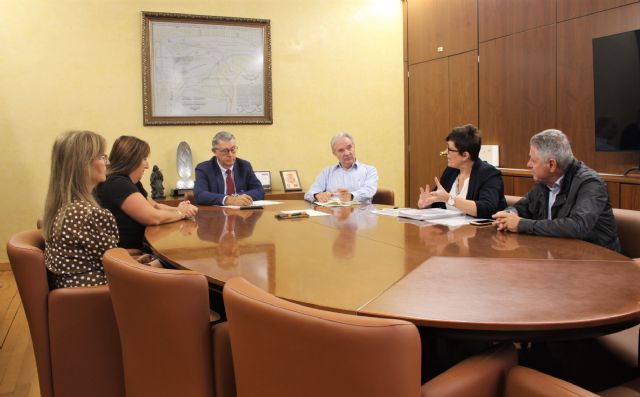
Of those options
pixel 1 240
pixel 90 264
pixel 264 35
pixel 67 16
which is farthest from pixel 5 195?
pixel 90 264

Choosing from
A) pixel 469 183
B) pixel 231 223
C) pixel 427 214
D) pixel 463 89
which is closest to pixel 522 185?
pixel 463 89

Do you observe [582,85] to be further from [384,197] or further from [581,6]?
[384,197]

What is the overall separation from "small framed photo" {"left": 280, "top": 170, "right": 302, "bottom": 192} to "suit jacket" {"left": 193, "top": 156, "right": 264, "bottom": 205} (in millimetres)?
1259

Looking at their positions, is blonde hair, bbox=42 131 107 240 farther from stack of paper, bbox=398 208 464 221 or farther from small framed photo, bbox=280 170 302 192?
small framed photo, bbox=280 170 302 192

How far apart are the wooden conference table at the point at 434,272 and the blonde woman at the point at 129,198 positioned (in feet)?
0.52

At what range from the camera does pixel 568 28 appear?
4379 mm

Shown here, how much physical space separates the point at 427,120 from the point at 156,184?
300cm

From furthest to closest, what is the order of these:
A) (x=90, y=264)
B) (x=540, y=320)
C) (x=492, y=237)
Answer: (x=492, y=237) → (x=90, y=264) → (x=540, y=320)

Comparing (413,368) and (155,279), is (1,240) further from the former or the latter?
(413,368)

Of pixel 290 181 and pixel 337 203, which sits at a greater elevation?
pixel 290 181

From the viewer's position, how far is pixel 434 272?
5.74 ft

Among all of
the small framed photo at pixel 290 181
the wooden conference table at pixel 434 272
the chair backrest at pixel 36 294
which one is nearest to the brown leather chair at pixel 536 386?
the wooden conference table at pixel 434 272

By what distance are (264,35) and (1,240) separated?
3303mm

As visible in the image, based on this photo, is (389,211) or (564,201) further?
(389,211)
